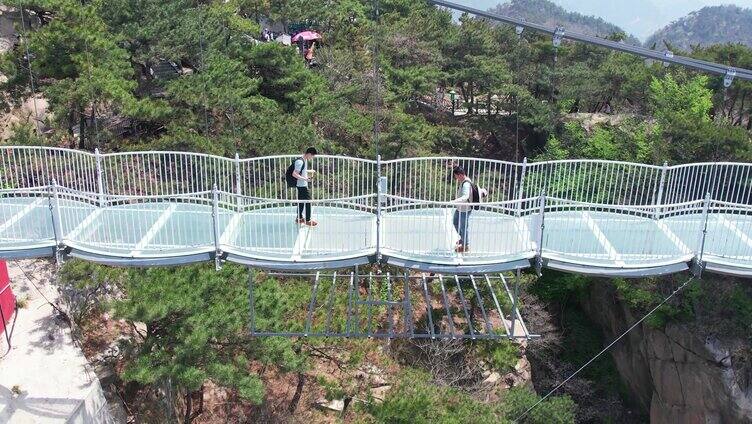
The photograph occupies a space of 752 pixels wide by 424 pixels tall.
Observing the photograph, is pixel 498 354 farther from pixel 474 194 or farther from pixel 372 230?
pixel 474 194

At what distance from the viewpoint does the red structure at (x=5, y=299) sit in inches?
449

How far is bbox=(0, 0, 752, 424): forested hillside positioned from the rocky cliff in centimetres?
8

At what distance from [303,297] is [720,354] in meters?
10.9

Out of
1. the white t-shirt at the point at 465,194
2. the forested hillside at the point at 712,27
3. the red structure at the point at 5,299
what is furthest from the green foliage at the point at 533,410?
the forested hillside at the point at 712,27

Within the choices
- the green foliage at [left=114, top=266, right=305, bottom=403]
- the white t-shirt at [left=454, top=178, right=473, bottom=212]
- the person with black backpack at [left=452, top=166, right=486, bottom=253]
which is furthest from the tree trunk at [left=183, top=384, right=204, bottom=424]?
the white t-shirt at [left=454, top=178, right=473, bottom=212]

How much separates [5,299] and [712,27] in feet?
675

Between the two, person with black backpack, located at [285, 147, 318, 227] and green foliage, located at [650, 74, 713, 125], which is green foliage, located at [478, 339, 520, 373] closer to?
person with black backpack, located at [285, 147, 318, 227]

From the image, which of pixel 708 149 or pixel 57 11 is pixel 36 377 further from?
pixel 708 149

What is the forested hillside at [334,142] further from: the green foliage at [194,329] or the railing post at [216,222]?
the railing post at [216,222]

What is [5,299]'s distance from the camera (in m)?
11.7

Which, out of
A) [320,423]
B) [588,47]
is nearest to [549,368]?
[320,423]

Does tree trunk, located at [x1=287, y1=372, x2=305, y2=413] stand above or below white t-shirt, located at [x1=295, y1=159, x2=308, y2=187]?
below

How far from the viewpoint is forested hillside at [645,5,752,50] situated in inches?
7003

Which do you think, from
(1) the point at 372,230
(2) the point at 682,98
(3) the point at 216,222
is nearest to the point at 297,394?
(1) the point at 372,230
